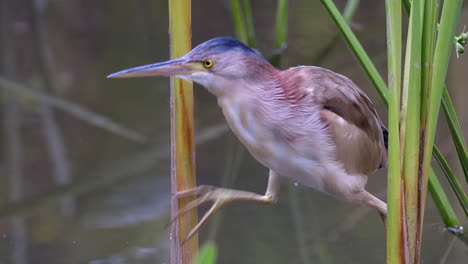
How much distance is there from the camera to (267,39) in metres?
3.35

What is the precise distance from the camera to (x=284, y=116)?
1.18 meters

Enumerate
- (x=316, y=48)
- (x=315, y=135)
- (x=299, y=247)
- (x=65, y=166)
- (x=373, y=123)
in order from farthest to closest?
1. (x=316, y=48)
2. (x=65, y=166)
3. (x=299, y=247)
4. (x=373, y=123)
5. (x=315, y=135)

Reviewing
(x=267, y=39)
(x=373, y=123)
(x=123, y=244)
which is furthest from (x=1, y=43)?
(x=373, y=123)

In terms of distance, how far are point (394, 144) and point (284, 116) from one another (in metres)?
0.26

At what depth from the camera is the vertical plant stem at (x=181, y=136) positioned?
1.08 m

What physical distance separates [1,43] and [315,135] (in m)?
2.37

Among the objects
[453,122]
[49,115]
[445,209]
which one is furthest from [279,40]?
[453,122]

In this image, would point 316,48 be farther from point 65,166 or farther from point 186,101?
point 186,101

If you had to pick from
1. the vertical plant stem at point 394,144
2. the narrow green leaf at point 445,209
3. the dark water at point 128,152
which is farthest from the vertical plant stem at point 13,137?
the vertical plant stem at point 394,144

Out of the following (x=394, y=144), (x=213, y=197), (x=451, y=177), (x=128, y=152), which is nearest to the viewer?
(x=394, y=144)

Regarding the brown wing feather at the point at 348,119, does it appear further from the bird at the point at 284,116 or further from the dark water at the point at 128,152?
the dark water at the point at 128,152

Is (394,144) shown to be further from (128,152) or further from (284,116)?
(128,152)

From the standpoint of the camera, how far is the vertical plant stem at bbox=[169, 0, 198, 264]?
1.08 metres

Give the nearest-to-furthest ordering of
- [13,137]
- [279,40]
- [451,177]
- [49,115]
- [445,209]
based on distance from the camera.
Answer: [451,177] → [445,209] → [13,137] → [49,115] → [279,40]
